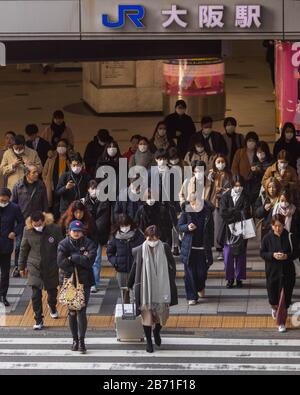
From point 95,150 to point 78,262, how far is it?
6.09 metres

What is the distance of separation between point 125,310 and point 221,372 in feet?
5.10

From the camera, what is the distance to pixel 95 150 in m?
23.5

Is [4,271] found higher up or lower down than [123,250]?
lower down

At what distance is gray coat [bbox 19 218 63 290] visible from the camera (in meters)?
18.4

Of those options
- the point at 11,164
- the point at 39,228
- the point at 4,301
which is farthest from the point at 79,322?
the point at 11,164

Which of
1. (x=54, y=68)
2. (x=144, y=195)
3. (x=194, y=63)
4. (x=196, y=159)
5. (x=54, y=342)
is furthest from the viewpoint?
(x=54, y=68)

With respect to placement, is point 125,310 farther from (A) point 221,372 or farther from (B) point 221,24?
(B) point 221,24

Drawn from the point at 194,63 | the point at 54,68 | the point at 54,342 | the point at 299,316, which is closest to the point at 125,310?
the point at 54,342

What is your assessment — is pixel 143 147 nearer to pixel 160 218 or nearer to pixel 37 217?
pixel 160 218

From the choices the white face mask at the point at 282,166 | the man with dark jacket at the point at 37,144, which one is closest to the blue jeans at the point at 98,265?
the white face mask at the point at 282,166

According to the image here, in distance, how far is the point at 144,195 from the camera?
65.6 feet

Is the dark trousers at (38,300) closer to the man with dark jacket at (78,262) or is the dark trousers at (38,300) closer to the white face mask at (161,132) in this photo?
the man with dark jacket at (78,262)

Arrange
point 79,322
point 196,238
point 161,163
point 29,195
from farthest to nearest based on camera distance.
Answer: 1. point 161,163
2. point 29,195
3. point 196,238
4. point 79,322

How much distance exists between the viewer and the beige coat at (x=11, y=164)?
21844mm
